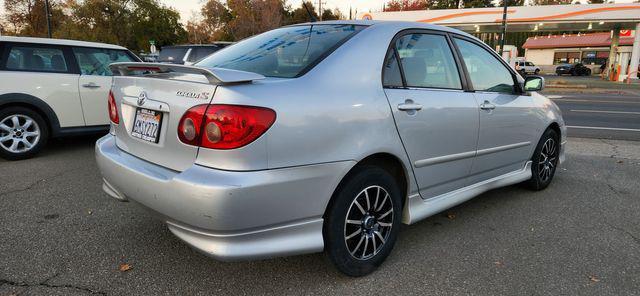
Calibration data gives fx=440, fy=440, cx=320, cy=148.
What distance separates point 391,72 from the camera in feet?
9.20

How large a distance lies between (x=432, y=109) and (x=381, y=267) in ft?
3.59

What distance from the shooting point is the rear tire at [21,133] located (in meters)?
5.44

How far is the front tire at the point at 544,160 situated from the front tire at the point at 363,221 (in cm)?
223

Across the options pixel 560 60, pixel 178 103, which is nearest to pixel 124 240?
pixel 178 103

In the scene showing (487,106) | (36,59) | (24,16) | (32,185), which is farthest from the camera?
(24,16)

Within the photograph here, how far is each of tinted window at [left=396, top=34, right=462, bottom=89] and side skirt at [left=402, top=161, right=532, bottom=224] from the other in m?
0.80

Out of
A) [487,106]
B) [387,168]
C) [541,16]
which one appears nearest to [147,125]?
[387,168]

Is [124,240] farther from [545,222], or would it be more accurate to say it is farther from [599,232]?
[599,232]

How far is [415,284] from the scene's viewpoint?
8.69 feet

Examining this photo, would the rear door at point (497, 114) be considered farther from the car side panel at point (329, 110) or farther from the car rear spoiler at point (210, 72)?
the car rear spoiler at point (210, 72)

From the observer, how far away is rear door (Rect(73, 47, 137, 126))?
233 inches

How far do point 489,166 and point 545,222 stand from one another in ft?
2.21

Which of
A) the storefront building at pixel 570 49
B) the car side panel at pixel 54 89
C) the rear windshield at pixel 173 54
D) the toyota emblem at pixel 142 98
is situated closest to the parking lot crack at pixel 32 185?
the car side panel at pixel 54 89

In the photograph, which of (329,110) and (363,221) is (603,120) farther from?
(329,110)
